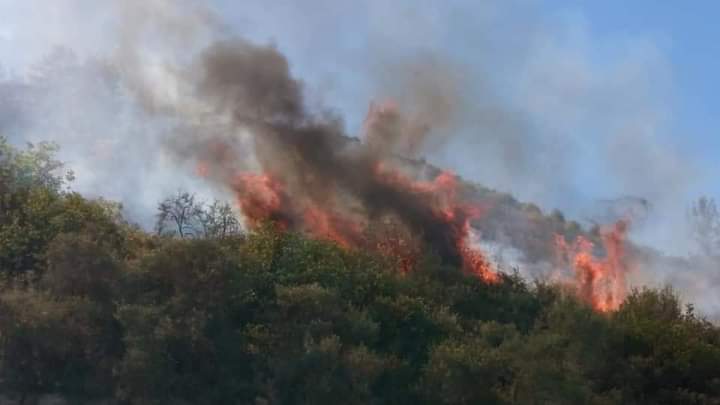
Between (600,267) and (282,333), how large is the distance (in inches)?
816

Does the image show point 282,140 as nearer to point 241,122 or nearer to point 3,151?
point 241,122

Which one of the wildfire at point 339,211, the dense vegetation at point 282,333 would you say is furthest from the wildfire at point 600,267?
the dense vegetation at point 282,333

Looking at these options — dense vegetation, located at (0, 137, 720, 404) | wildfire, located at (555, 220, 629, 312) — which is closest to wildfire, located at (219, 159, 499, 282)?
wildfire, located at (555, 220, 629, 312)

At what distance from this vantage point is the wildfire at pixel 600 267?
53812mm

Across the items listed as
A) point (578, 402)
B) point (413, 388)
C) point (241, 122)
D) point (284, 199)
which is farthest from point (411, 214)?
point (578, 402)

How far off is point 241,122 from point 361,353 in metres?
19.8

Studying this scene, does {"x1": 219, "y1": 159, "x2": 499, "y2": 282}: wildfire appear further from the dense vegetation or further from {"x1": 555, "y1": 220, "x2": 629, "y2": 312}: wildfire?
the dense vegetation

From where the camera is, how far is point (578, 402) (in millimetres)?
38000

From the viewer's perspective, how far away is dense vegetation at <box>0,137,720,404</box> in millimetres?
39750

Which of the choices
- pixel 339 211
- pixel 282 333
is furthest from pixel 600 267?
pixel 282 333

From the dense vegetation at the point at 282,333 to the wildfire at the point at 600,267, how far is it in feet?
23.1

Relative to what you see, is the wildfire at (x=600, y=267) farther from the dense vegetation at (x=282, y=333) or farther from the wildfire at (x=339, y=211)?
the dense vegetation at (x=282, y=333)

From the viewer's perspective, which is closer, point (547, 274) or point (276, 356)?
point (276, 356)

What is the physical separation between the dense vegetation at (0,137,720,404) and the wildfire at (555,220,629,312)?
7037mm
